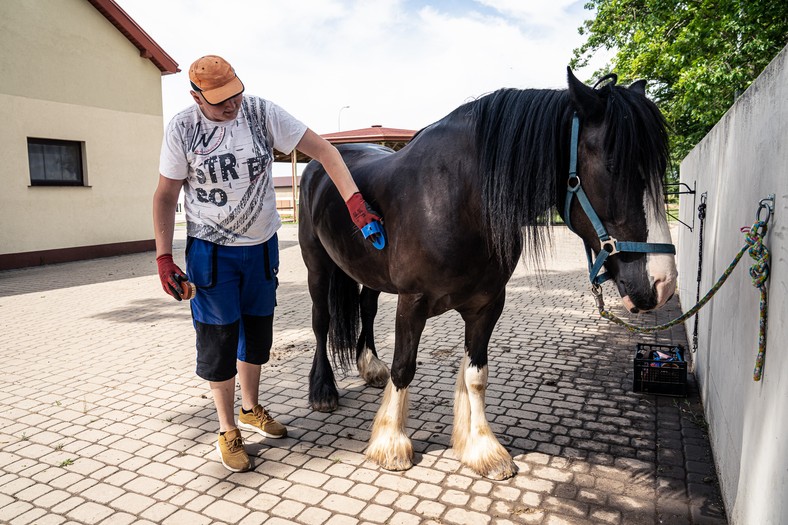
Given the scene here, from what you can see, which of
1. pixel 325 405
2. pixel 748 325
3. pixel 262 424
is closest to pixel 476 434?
pixel 325 405

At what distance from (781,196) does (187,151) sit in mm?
2562

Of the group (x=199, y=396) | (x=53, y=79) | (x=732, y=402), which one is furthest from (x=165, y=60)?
(x=732, y=402)

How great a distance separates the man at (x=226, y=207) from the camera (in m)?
2.69

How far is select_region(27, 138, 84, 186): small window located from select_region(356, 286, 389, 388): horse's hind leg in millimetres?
11243

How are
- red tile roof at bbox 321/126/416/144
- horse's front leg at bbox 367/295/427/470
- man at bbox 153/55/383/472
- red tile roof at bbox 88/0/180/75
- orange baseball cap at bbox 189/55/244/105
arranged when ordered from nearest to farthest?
1. orange baseball cap at bbox 189/55/244/105
2. man at bbox 153/55/383/472
3. horse's front leg at bbox 367/295/427/470
4. red tile roof at bbox 88/0/180/75
5. red tile roof at bbox 321/126/416/144

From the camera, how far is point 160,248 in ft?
9.33

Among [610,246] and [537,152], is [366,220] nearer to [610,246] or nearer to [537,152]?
[537,152]

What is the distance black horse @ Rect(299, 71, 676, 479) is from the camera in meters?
2.10

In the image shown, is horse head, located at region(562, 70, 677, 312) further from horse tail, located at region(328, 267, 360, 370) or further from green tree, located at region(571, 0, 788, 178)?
green tree, located at region(571, 0, 788, 178)

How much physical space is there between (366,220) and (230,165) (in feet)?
2.47

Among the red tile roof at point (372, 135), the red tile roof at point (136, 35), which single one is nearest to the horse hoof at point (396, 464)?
the red tile roof at point (136, 35)

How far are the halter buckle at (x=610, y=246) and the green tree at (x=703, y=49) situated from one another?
7.69m

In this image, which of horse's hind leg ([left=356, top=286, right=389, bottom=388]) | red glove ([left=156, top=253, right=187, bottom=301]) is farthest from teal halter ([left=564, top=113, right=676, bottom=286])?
horse's hind leg ([left=356, top=286, right=389, bottom=388])

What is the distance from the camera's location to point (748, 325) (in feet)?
7.70
